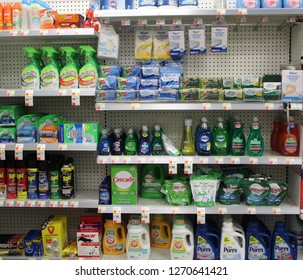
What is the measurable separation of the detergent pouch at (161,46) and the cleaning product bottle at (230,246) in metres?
1.39

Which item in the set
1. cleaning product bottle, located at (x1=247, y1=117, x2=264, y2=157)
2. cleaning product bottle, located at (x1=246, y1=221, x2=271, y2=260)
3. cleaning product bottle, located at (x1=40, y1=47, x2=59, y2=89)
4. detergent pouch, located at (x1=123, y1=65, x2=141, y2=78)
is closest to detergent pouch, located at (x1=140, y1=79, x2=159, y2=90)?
detergent pouch, located at (x1=123, y1=65, x2=141, y2=78)

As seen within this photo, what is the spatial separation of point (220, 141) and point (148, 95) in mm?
633

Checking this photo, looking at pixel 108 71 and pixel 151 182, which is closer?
pixel 108 71

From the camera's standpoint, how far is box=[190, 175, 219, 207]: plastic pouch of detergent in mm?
2990

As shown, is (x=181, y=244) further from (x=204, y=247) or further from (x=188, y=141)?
(x=188, y=141)

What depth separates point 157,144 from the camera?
3.05 metres

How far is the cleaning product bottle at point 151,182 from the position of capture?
128 inches

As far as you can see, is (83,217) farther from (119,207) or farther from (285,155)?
(285,155)

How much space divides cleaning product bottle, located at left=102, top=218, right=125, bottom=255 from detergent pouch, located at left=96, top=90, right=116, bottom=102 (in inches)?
38.1

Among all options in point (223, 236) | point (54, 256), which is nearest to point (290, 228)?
point (223, 236)

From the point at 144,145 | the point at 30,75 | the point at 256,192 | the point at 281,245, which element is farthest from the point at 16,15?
the point at 281,245

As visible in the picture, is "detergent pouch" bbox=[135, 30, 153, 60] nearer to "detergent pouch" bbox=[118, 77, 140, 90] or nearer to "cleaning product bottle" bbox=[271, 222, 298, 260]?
"detergent pouch" bbox=[118, 77, 140, 90]

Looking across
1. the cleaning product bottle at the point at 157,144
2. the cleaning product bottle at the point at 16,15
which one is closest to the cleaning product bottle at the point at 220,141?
the cleaning product bottle at the point at 157,144

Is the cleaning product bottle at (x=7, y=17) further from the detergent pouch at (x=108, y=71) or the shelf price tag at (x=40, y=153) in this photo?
the shelf price tag at (x=40, y=153)
